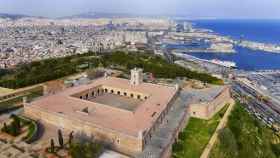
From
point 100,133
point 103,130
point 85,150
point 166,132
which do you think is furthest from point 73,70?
point 85,150

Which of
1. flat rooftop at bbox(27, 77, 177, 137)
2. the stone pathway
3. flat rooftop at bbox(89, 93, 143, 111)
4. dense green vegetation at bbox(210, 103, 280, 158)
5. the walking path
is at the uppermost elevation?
flat rooftop at bbox(27, 77, 177, 137)

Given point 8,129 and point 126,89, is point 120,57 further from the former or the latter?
point 8,129

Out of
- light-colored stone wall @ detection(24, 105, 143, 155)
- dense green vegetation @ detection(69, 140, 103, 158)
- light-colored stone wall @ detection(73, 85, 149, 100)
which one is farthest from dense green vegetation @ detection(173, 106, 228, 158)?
dense green vegetation @ detection(69, 140, 103, 158)

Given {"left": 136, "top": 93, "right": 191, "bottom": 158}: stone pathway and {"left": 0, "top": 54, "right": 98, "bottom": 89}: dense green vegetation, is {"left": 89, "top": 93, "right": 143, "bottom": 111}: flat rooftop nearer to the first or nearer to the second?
{"left": 136, "top": 93, "right": 191, "bottom": 158}: stone pathway

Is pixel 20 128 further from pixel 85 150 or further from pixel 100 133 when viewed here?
pixel 85 150

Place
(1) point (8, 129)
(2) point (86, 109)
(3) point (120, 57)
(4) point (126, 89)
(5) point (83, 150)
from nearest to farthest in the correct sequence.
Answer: (5) point (83, 150) < (1) point (8, 129) < (2) point (86, 109) < (4) point (126, 89) < (3) point (120, 57)

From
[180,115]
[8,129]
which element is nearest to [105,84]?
[180,115]
